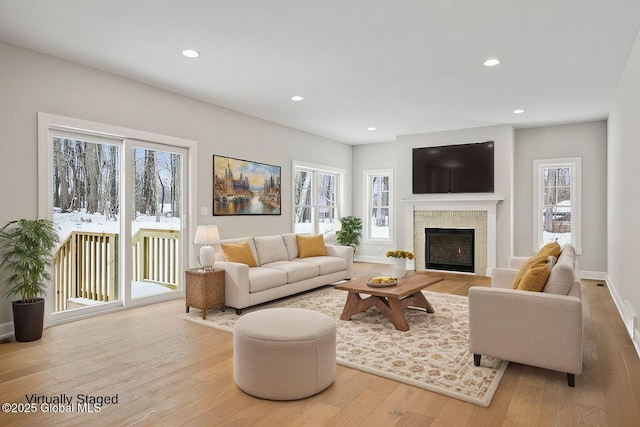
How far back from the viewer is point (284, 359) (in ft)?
7.82

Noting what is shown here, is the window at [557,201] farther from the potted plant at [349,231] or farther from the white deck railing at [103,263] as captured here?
the white deck railing at [103,263]

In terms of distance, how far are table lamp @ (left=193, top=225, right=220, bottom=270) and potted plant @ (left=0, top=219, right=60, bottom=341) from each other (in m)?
1.40

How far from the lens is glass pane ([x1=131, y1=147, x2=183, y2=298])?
475cm

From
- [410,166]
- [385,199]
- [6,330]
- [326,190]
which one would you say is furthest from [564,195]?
[6,330]

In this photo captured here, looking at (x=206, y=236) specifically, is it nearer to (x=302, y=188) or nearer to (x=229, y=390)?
(x=229, y=390)

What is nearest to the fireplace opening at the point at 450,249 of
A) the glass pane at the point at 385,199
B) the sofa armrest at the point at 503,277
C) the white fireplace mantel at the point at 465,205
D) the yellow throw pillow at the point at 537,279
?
the white fireplace mantel at the point at 465,205

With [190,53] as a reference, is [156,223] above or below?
below

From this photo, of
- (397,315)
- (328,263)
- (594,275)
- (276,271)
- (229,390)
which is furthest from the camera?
(594,275)

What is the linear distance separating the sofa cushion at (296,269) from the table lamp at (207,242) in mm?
883

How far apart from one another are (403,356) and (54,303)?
3.49 metres

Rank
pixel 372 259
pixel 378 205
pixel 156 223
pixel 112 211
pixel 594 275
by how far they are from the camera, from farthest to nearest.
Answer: pixel 378 205, pixel 372 259, pixel 594 275, pixel 156 223, pixel 112 211

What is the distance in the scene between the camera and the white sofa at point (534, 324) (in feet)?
8.30

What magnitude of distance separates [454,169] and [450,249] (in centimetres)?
148

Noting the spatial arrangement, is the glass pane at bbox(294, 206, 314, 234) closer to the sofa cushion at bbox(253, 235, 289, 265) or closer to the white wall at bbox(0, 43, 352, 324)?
the white wall at bbox(0, 43, 352, 324)
